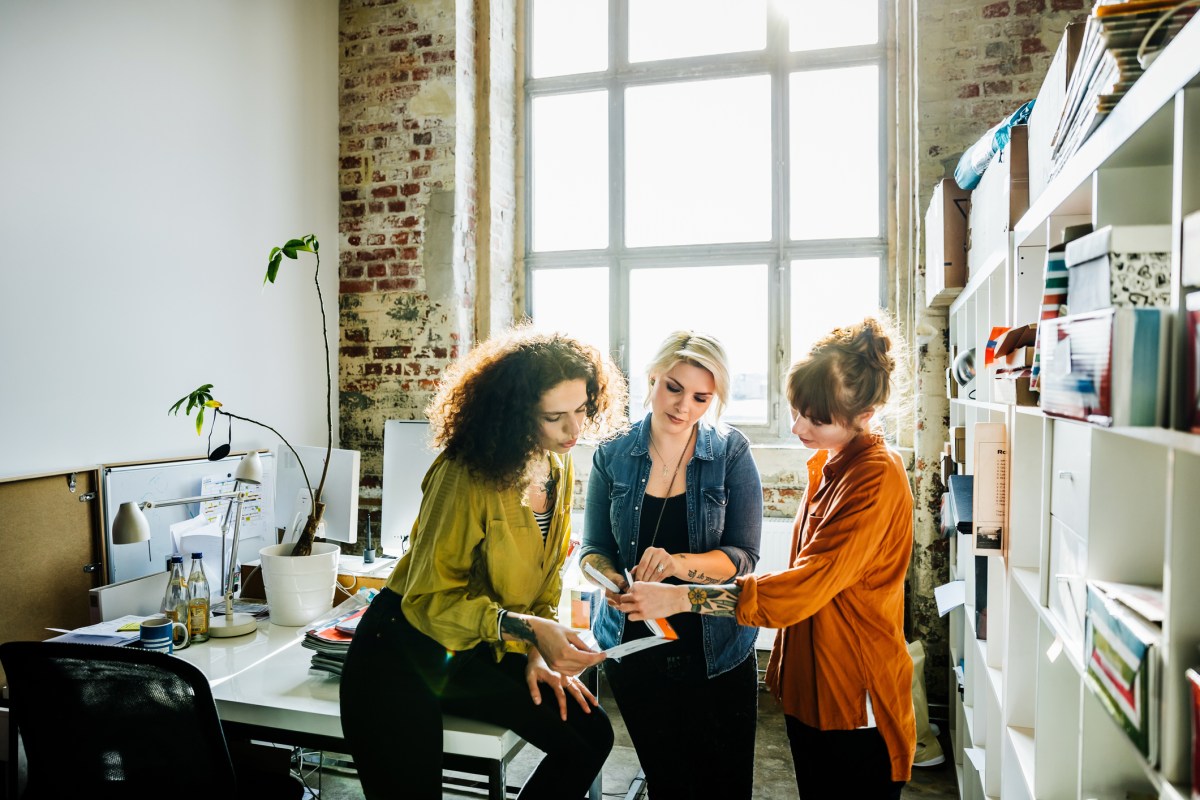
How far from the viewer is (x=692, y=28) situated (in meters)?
3.95

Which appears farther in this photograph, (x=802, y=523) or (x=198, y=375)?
(x=198, y=375)

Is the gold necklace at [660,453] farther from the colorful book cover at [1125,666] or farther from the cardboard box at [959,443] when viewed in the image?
the cardboard box at [959,443]

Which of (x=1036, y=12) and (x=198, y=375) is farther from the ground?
(x=1036, y=12)

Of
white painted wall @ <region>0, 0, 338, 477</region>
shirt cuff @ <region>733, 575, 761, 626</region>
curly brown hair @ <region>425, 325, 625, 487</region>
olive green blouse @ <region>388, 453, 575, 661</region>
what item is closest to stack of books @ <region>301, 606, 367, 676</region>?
olive green blouse @ <region>388, 453, 575, 661</region>

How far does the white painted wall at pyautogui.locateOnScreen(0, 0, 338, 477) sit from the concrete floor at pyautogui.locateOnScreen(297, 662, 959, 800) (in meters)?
1.41

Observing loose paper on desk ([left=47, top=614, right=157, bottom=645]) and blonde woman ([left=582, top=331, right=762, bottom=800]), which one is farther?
loose paper on desk ([left=47, top=614, right=157, bottom=645])

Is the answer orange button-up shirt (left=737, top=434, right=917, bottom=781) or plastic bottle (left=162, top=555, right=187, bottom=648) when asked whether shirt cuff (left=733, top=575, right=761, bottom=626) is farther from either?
plastic bottle (left=162, top=555, right=187, bottom=648)

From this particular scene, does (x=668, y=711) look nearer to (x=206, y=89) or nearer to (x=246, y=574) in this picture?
(x=246, y=574)

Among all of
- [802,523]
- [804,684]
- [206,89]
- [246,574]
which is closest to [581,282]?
[206,89]

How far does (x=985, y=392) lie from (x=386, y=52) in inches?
127

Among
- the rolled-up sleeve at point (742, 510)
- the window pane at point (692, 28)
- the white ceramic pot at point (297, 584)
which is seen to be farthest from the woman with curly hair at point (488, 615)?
the window pane at point (692, 28)

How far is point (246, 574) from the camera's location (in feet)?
8.50

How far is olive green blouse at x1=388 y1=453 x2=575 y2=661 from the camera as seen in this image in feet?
5.02

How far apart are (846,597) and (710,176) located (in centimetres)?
291
